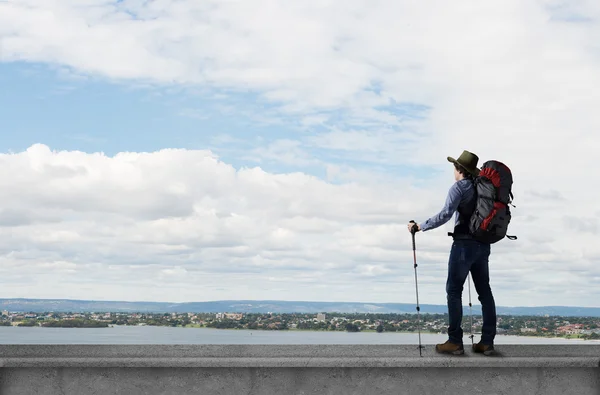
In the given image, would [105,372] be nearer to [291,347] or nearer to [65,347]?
[65,347]

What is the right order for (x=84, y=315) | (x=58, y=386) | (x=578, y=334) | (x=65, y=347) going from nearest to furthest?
(x=58, y=386) < (x=65, y=347) < (x=578, y=334) < (x=84, y=315)

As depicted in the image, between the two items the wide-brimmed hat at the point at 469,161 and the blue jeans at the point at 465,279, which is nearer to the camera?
the blue jeans at the point at 465,279

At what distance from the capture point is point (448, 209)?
7.85 meters

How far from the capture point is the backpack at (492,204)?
782cm

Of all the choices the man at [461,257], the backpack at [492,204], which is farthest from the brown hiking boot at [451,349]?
the backpack at [492,204]

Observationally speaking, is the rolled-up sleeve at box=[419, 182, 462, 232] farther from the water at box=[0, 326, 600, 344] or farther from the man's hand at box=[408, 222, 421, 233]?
the water at box=[0, 326, 600, 344]

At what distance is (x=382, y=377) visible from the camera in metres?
7.46

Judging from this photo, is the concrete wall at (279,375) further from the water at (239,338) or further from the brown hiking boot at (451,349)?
the water at (239,338)

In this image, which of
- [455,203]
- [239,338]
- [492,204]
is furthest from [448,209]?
[239,338]

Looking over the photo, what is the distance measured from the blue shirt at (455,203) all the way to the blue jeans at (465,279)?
0.31 metres

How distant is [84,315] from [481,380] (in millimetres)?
86248

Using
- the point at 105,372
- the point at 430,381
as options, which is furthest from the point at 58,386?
the point at 430,381

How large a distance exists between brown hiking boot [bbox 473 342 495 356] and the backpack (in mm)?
1120

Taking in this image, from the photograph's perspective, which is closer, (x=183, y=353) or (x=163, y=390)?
(x=163, y=390)
